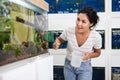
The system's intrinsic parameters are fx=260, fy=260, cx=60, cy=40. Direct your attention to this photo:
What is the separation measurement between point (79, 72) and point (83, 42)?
0.96 ft

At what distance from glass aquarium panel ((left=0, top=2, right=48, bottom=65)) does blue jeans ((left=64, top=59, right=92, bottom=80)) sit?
0.35 meters

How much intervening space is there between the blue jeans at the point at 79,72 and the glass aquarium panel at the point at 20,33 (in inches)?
→ 14.0

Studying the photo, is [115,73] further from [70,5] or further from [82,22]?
[82,22]

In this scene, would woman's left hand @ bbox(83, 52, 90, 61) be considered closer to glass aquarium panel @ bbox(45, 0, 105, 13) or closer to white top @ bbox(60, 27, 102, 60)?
white top @ bbox(60, 27, 102, 60)

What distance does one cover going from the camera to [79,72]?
8.22ft

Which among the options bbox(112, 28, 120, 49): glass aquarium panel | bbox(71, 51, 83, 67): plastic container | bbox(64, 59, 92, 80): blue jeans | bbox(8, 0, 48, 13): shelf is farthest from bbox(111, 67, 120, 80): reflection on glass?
bbox(8, 0, 48, 13): shelf

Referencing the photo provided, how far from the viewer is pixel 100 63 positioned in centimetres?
351

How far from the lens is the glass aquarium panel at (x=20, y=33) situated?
1.41 metres

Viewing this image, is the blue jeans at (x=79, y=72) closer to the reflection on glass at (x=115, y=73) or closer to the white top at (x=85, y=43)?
the white top at (x=85, y=43)

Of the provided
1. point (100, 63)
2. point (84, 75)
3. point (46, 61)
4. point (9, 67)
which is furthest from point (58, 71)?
point (9, 67)

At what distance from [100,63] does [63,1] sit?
3.24 feet

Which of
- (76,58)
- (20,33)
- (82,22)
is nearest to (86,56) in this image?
(76,58)

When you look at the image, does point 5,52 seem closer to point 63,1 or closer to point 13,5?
point 13,5

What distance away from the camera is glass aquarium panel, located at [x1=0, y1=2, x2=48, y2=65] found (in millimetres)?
1413
